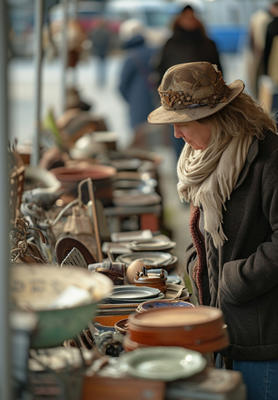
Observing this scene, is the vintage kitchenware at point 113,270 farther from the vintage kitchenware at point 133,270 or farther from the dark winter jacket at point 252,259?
the dark winter jacket at point 252,259

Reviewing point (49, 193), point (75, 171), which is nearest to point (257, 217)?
point (49, 193)

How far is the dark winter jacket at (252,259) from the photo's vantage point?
8.57 feet

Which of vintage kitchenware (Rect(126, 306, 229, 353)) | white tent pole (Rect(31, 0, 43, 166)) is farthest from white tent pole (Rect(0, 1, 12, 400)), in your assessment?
white tent pole (Rect(31, 0, 43, 166))

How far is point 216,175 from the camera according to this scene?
2.72 m

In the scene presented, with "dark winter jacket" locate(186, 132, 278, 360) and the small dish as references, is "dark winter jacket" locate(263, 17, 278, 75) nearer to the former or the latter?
"dark winter jacket" locate(186, 132, 278, 360)

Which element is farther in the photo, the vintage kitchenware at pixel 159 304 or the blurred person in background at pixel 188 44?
the blurred person in background at pixel 188 44

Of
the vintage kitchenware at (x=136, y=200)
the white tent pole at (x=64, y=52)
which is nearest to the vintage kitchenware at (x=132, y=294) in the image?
the vintage kitchenware at (x=136, y=200)

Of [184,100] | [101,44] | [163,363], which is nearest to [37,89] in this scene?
[184,100]

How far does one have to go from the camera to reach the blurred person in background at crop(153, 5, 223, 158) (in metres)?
8.12

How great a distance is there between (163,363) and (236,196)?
0.84m

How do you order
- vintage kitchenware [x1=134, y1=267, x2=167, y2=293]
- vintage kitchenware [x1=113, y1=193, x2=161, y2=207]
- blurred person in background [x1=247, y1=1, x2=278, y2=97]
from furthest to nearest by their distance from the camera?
blurred person in background [x1=247, y1=1, x2=278, y2=97], vintage kitchenware [x1=113, y1=193, x2=161, y2=207], vintage kitchenware [x1=134, y1=267, x2=167, y2=293]

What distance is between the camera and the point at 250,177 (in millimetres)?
2662

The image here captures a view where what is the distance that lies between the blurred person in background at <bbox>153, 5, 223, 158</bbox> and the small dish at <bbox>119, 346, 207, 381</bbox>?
628cm

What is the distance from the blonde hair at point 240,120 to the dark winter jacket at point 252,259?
41mm
